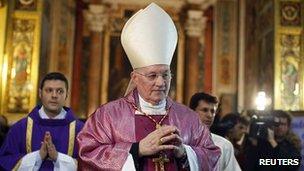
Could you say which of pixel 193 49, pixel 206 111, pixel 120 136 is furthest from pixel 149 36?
pixel 193 49

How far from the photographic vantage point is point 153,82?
2.67 metres

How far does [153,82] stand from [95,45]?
11.0 meters

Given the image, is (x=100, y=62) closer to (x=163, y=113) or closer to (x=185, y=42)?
(x=185, y=42)

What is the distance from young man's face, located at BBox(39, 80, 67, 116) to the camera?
150 inches

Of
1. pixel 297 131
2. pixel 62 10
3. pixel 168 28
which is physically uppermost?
pixel 62 10

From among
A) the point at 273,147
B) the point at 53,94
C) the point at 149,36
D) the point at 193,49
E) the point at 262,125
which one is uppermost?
the point at 193,49

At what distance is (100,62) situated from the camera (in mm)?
13508

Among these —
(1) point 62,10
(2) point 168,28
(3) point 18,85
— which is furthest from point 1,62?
(2) point 168,28

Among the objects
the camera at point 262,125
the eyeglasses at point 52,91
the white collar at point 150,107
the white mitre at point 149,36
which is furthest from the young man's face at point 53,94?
the camera at point 262,125

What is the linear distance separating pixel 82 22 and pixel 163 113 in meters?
11.2

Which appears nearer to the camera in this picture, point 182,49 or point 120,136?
point 120,136

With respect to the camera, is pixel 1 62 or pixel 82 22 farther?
pixel 82 22

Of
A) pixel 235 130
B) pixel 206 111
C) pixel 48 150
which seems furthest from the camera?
pixel 235 130

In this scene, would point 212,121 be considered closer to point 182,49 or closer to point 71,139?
point 71,139
